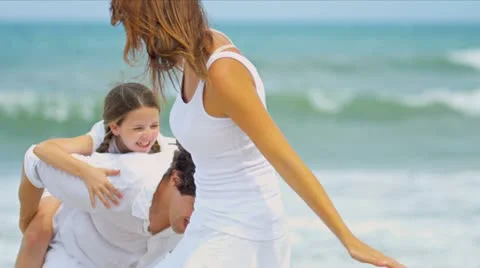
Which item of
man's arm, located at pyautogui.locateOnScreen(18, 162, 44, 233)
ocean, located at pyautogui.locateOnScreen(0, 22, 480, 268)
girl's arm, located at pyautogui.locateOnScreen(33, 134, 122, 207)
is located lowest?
ocean, located at pyautogui.locateOnScreen(0, 22, 480, 268)

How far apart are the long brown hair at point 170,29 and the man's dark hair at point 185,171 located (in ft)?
1.67

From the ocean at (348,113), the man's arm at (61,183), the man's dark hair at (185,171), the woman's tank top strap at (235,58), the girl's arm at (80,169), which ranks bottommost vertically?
the ocean at (348,113)

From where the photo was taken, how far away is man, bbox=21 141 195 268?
3.07 metres

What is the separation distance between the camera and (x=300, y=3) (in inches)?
1145

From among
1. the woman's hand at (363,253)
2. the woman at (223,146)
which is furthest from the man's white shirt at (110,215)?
the woman's hand at (363,253)

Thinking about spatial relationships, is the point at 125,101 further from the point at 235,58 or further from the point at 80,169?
the point at 235,58

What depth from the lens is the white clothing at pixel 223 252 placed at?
2.62m

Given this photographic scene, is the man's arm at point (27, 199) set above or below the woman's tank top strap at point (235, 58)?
below

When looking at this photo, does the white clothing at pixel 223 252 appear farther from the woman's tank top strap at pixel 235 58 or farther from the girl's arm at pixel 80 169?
the girl's arm at pixel 80 169

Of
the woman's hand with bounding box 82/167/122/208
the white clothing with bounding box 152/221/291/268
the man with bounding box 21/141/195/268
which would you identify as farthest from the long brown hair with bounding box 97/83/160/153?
the white clothing with bounding box 152/221/291/268

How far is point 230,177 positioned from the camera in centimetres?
260

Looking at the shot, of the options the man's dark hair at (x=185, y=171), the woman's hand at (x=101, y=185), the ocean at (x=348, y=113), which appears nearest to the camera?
the man's dark hair at (x=185, y=171)

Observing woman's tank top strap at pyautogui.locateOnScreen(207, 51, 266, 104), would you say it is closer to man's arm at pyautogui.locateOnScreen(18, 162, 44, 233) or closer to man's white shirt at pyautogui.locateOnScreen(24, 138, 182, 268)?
man's white shirt at pyautogui.locateOnScreen(24, 138, 182, 268)

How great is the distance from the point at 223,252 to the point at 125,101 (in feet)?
3.50
